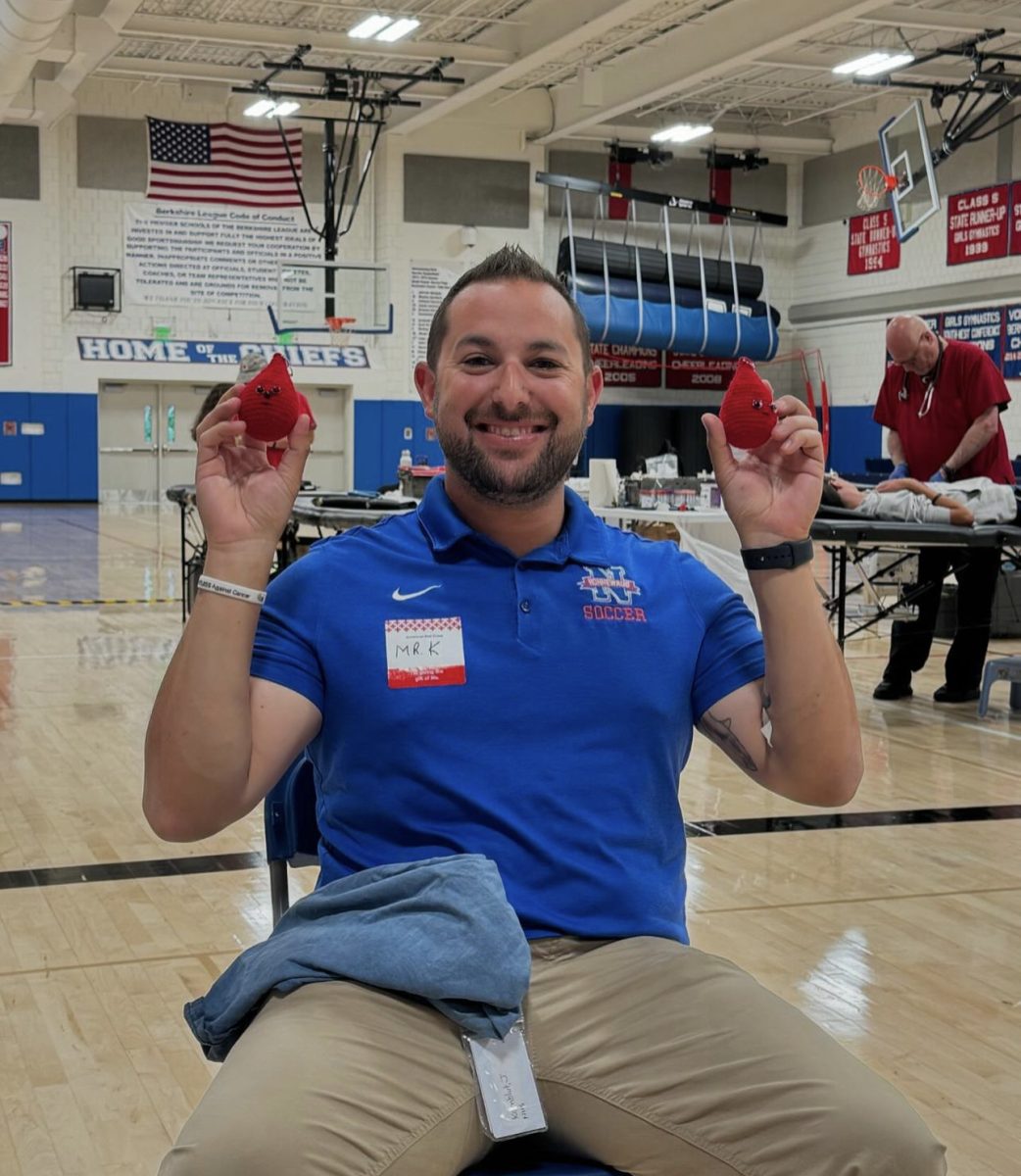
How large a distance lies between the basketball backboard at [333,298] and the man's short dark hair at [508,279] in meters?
20.3

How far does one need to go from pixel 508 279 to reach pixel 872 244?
21.9m

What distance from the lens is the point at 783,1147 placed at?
1.45 metres

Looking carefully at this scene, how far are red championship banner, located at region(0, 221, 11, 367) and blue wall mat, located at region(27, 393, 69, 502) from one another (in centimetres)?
70

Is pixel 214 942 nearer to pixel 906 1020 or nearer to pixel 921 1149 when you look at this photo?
pixel 906 1020

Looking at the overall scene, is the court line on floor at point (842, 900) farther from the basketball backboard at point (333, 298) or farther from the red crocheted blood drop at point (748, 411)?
the basketball backboard at point (333, 298)

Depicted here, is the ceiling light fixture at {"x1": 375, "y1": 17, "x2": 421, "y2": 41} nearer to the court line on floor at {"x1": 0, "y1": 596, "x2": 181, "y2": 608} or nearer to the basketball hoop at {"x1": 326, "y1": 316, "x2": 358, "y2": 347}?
the basketball hoop at {"x1": 326, "y1": 316, "x2": 358, "y2": 347}

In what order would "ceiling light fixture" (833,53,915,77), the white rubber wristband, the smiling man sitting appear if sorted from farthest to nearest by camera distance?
"ceiling light fixture" (833,53,915,77) < the white rubber wristband < the smiling man sitting

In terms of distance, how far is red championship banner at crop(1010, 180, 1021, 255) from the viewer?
1961 centimetres

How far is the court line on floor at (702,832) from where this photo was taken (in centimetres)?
401

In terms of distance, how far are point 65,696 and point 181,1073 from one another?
4.38m

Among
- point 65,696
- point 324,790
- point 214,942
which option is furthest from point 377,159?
point 324,790

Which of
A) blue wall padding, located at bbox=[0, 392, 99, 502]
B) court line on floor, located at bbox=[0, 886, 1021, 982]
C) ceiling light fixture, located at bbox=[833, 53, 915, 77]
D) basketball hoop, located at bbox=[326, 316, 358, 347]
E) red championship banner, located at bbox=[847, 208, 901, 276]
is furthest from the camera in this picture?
red championship banner, located at bbox=[847, 208, 901, 276]

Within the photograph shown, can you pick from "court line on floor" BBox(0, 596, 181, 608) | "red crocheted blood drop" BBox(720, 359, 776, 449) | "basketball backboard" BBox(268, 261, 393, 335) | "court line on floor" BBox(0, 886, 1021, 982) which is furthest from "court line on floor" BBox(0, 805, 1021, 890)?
"basketball backboard" BBox(268, 261, 393, 335)

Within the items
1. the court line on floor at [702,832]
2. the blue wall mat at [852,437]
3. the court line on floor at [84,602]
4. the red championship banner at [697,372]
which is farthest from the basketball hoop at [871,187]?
the court line on floor at [702,832]
